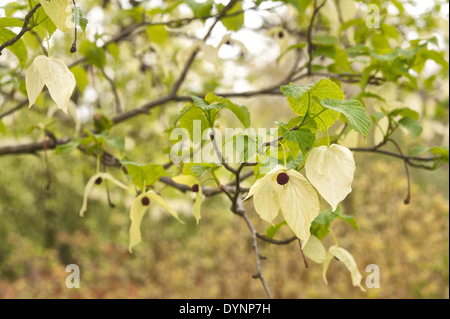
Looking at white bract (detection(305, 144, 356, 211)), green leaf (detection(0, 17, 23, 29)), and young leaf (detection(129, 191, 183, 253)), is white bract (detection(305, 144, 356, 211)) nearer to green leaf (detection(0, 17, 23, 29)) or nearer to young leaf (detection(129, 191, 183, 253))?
young leaf (detection(129, 191, 183, 253))

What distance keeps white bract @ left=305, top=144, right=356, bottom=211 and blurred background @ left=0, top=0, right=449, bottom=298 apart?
6.53 ft

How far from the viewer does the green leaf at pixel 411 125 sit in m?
0.90

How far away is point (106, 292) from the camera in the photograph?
390 cm

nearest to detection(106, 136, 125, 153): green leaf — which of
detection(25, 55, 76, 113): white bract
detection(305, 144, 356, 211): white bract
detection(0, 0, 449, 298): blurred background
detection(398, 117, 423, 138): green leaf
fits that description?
detection(25, 55, 76, 113): white bract

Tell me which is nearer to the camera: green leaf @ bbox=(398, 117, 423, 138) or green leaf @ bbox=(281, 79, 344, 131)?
green leaf @ bbox=(281, 79, 344, 131)

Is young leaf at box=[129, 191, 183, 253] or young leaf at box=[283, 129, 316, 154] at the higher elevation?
→ young leaf at box=[283, 129, 316, 154]

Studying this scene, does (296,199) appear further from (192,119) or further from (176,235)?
(176,235)

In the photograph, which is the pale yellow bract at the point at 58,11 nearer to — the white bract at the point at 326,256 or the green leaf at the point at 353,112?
the green leaf at the point at 353,112

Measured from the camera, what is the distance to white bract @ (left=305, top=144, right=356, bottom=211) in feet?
1.55

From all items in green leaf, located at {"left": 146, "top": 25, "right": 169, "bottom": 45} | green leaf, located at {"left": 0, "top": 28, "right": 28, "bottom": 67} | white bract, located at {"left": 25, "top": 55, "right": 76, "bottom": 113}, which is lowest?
white bract, located at {"left": 25, "top": 55, "right": 76, "bottom": 113}

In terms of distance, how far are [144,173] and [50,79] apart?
28 centimetres

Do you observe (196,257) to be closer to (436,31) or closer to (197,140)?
(436,31)

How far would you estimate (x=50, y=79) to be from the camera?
19.5 inches
